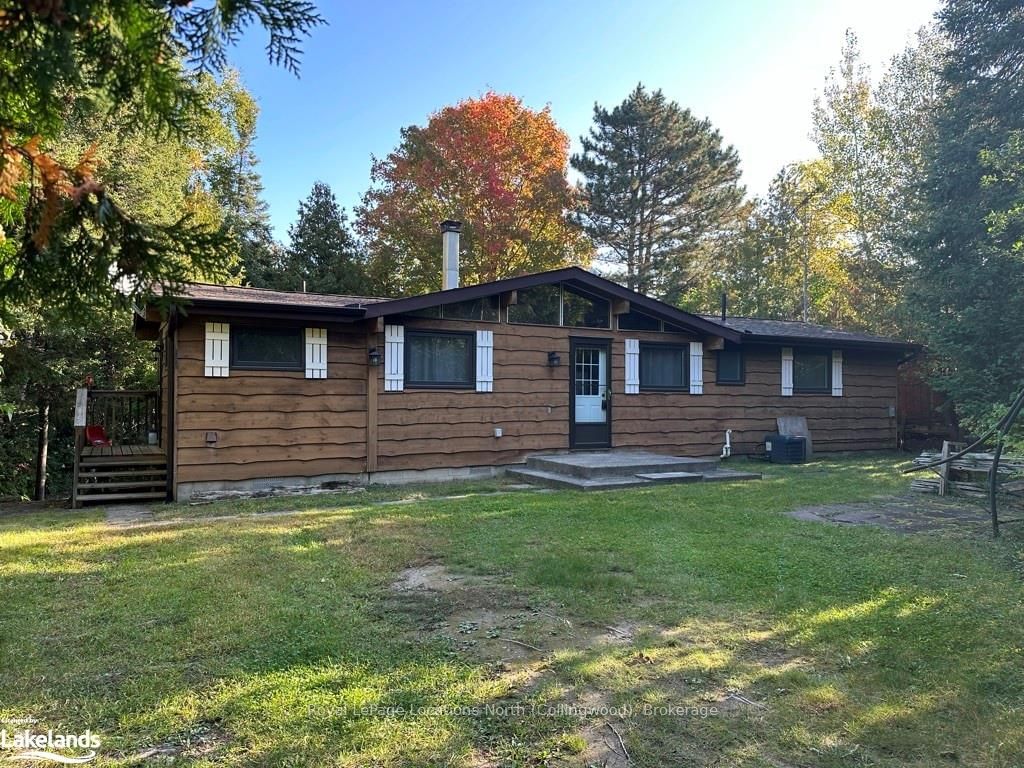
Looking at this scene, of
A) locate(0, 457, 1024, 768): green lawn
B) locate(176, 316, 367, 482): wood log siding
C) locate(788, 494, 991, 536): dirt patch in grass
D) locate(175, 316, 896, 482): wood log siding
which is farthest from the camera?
locate(175, 316, 896, 482): wood log siding

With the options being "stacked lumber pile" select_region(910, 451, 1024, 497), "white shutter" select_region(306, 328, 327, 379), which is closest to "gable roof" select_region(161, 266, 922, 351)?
"white shutter" select_region(306, 328, 327, 379)

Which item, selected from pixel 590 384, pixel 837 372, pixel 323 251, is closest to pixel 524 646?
pixel 590 384

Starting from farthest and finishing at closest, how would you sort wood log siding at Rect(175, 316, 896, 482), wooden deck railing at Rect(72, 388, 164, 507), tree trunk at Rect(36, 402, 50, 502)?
tree trunk at Rect(36, 402, 50, 502) → wooden deck railing at Rect(72, 388, 164, 507) → wood log siding at Rect(175, 316, 896, 482)

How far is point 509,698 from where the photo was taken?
8.00 feet

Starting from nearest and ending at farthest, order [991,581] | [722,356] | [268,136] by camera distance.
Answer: [991,581] < [722,356] < [268,136]

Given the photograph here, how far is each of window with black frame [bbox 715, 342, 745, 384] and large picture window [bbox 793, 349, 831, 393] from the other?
134cm

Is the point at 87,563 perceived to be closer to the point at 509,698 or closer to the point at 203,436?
the point at 203,436

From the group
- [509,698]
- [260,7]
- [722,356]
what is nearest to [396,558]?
[509,698]

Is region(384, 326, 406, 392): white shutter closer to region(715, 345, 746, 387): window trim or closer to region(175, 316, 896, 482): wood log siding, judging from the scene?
region(175, 316, 896, 482): wood log siding

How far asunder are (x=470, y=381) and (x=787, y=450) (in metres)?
5.96

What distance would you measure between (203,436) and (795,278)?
23.0 metres

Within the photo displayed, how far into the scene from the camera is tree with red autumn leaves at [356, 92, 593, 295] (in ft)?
69.2

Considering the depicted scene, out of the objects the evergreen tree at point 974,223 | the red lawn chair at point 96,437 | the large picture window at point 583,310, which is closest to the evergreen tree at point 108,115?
the large picture window at point 583,310

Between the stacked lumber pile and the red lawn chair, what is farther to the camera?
the red lawn chair
